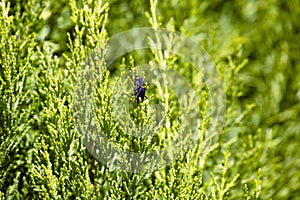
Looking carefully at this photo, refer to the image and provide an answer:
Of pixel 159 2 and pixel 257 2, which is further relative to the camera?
pixel 257 2

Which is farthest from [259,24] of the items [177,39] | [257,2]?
[177,39]

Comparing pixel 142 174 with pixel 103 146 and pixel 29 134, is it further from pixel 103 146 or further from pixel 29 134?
pixel 29 134

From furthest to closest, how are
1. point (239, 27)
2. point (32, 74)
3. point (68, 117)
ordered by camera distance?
point (239, 27) → point (32, 74) → point (68, 117)

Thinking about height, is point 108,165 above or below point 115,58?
below

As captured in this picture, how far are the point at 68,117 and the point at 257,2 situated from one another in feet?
8.19

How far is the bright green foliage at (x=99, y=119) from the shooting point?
1729mm

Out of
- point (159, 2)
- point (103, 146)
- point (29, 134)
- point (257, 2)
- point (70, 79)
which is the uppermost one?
point (257, 2)

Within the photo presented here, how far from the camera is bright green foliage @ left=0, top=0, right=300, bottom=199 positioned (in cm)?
173

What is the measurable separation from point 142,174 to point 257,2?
8.02ft

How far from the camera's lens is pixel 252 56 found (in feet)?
12.5

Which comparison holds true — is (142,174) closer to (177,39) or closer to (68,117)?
(68,117)

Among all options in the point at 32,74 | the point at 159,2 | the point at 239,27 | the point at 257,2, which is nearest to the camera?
the point at 32,74

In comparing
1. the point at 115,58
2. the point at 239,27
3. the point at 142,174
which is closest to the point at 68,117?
the point at 142,174

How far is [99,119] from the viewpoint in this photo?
1.71 m
